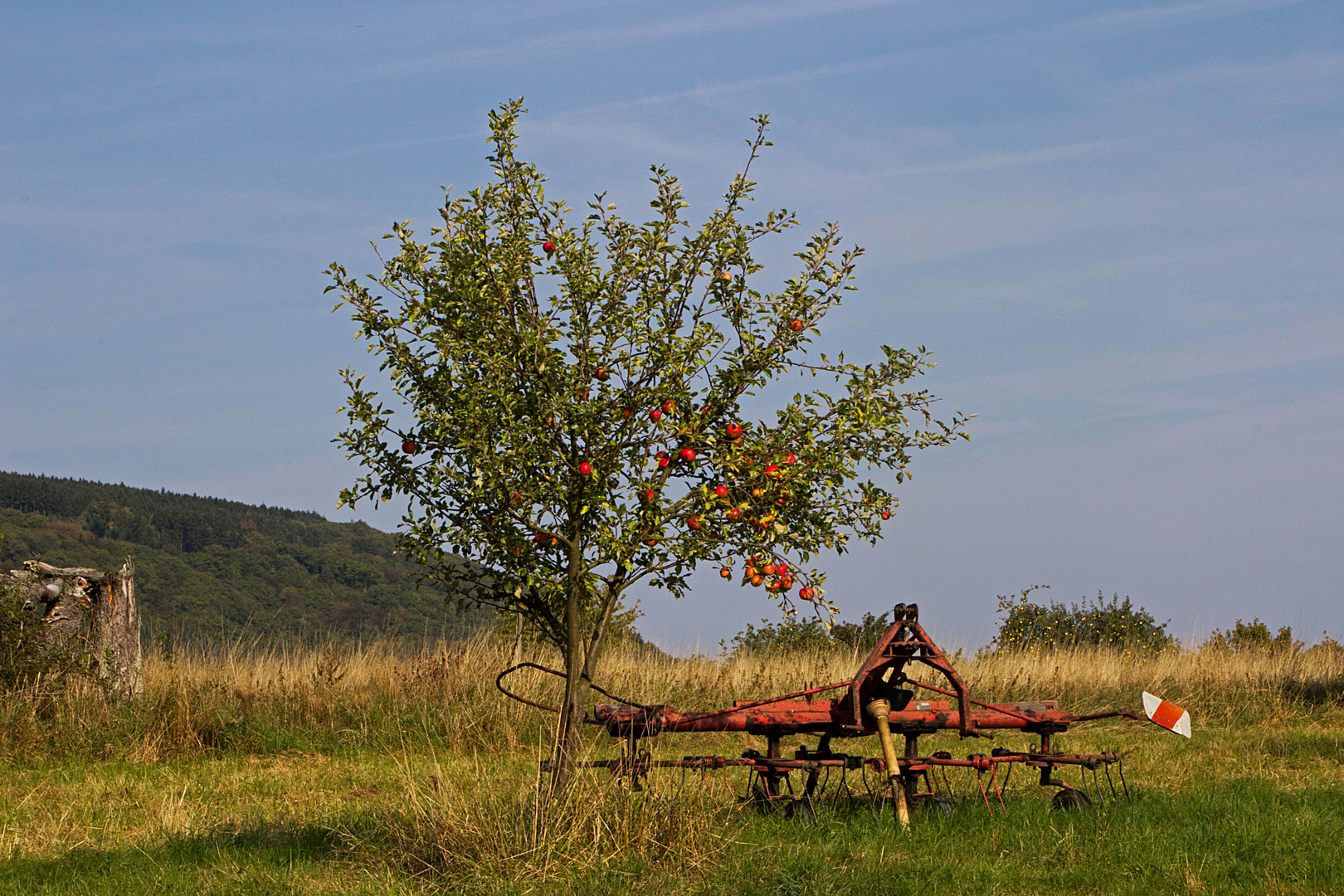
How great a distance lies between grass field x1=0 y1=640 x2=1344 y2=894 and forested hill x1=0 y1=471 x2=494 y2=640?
29988 mm

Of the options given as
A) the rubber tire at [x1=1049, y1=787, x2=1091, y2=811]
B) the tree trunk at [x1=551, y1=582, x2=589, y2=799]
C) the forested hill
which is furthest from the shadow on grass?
the forested hill

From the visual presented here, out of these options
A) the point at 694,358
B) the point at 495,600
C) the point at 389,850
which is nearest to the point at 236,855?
the point at 389,850

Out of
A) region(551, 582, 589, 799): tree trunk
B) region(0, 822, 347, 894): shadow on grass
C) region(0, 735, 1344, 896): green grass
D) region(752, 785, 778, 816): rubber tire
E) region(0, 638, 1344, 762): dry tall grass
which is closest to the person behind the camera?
region(0, 735, 1344, 896): green grass

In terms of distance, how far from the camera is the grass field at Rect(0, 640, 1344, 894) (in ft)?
17.7

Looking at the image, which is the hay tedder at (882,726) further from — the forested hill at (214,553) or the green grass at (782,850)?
the forested hill at (214,553)

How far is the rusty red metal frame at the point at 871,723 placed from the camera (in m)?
6.35

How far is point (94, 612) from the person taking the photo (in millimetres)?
11773

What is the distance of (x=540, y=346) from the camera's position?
5566mm

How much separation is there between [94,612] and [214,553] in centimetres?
4833

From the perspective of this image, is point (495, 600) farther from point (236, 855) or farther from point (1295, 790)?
point (1295, 790)

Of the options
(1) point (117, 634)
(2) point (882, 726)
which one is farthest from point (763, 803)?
(1) point (117, 634)

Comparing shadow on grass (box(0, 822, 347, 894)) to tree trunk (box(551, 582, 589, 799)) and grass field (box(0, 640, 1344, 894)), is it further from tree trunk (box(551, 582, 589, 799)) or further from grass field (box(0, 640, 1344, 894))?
tree trunk (box(551, 582, 589, 799))

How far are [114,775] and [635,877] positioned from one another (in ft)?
20.1

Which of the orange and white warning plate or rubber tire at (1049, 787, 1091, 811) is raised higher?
the orange and white warning plate
